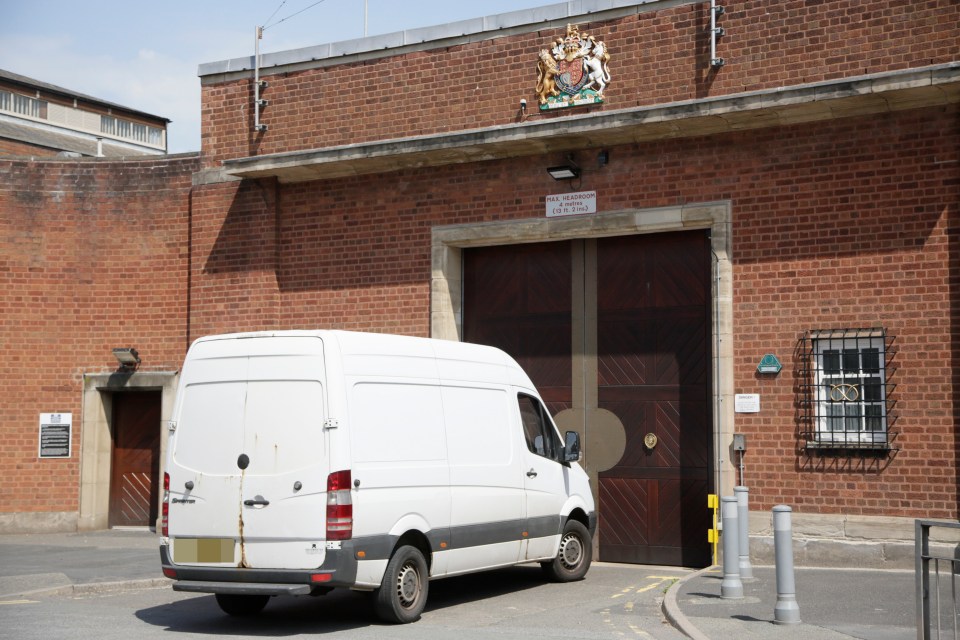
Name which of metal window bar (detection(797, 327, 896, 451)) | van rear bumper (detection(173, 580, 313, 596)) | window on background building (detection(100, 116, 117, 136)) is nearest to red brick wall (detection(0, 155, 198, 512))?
van rear bumper (detection(173, 580, 313, 596))

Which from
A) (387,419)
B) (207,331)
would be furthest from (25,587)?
(207,331)

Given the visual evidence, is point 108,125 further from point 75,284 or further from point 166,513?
point 166,513

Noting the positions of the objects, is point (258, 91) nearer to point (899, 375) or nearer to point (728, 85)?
point (728, 85)

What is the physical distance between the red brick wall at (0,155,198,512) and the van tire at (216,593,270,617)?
25.0ft

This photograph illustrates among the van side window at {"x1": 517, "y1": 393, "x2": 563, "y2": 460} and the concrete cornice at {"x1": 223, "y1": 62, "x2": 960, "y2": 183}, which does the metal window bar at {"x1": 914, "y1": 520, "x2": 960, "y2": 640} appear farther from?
the concrete cornice at {"x1": 223, "y1": 62, "x2": 960, "y2": 183}

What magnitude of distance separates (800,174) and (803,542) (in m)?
4.19

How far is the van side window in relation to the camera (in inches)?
469

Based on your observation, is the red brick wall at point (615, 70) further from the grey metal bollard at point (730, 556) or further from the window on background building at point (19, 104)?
the window on background building at point (19, 104)

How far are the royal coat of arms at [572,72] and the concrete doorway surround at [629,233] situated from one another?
1490 millimetres

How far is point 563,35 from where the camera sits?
14750 millimetres

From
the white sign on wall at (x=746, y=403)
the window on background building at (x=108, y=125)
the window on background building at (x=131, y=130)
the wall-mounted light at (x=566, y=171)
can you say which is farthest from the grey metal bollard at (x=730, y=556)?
the window on background building at (x=108, y=125)

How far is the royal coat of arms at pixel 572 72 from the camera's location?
47.5ft

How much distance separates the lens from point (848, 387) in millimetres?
13047

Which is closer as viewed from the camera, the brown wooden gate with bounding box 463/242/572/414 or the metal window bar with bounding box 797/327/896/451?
the metal window bar with bounding box 797/327/896/451
